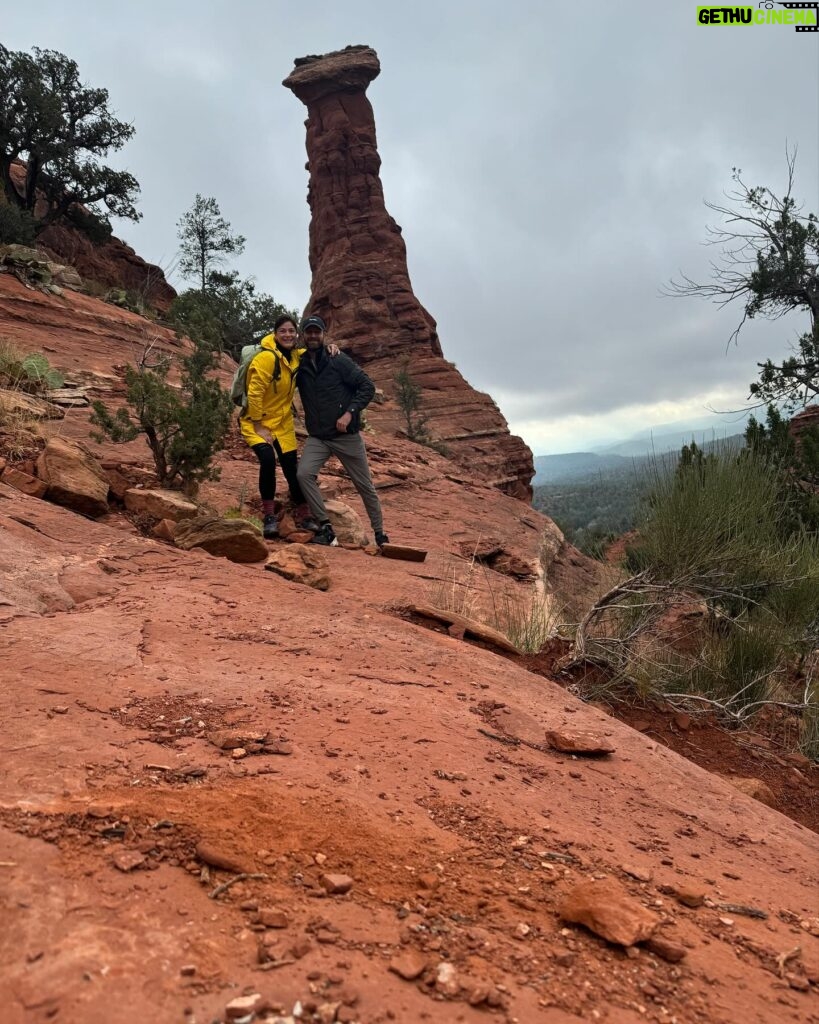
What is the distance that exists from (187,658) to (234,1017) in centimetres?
205

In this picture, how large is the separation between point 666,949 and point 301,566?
12.3 ft

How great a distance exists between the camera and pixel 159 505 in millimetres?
5707

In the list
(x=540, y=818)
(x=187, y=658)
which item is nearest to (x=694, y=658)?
(x=540, y=818)

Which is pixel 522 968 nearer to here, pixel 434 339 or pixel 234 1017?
pixel 234 1017

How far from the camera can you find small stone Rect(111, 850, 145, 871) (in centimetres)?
143

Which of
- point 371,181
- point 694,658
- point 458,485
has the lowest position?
point 694,658

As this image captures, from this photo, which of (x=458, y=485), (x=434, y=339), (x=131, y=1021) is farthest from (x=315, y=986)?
(x=434, y=339)

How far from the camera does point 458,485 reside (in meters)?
12.6

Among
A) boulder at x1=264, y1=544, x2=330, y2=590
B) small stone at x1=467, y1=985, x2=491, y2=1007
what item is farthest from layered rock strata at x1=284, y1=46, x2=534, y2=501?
small stone at x1=467, y1=985, x2=491, y2=1007

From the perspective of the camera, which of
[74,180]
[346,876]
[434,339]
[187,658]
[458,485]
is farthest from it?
[434,339]

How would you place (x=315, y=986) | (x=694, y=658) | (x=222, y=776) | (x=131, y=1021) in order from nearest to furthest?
1. (x=131, y=1021)
2. (x=315, y=986)
3. (x=222, y=776)
4. (x=694, y=658)

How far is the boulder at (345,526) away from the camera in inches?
273

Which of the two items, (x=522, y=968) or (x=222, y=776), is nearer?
(x=522, y=968)

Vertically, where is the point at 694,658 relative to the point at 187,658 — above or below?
below
